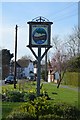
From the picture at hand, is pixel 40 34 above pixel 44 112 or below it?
above

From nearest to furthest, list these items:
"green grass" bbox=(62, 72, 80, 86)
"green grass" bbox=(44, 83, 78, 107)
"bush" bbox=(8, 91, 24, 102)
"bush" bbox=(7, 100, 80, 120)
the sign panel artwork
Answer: "bush" bbox=(7, 100, 80, 120)
the sign panel artwork
"green grass" bbox=(44, 83, 78, 107)
"bush" bbox=(8, 91, 24, 102)
"green grass" bbox=(62, 72, 80, 86)

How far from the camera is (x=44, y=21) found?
593 inches

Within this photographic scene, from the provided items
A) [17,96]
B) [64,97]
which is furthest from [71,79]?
[17,96]

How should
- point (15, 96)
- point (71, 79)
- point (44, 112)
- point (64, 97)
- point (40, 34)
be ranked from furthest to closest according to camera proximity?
1. point (71, 79)
2. point (64, 97)
3. point (15, 96)
4. point (40, 34)
5. point (44, 112)

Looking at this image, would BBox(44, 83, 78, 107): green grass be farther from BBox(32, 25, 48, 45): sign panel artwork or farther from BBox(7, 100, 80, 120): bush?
BBox(7, 100, 80, 120): bush

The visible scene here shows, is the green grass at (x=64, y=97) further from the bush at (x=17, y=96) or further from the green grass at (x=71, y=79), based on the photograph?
the green grass at (x=71, y=79)

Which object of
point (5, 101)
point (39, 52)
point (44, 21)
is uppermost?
point (44, 21)

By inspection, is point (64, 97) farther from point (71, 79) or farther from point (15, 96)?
point (71, 79)

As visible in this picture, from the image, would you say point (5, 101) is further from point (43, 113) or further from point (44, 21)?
point (43, 113)

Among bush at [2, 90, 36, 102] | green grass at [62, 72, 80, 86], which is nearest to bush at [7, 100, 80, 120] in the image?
bush at [2, 90, 36, 102]

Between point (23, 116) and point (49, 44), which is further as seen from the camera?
point (49, 44)

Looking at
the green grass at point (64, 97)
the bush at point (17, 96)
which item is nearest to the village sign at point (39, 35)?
the green grass at point (64, 97)

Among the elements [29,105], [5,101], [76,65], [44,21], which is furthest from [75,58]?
[29,105]

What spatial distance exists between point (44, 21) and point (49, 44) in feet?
3.39
